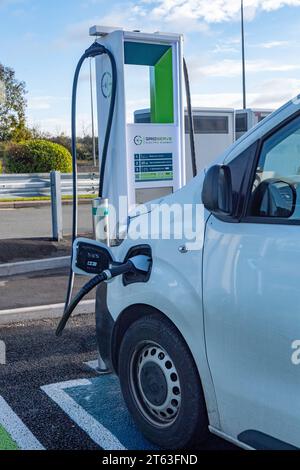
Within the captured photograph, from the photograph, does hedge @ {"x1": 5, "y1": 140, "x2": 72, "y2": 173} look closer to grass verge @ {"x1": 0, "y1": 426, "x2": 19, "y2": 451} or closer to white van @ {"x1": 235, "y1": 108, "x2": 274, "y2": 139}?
white van @ {"x1": 235, "y1": 108, "x2": 274, "y2": 139}

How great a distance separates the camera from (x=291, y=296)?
2.34 m

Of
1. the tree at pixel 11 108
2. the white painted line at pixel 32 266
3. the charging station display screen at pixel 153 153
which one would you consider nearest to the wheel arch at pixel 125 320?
the charging station display screen at pixel 153 153

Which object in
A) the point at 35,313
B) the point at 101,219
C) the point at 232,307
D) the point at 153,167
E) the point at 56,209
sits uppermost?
the point at 153,167

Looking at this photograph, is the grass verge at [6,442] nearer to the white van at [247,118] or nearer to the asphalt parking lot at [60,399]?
the asphalt parking lot at [60,399]

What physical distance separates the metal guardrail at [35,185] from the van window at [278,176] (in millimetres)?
12274

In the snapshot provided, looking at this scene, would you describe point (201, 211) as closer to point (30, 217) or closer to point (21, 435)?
point (21, 435)

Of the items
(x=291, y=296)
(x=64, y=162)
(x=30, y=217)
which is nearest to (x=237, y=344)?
(x=291, y=296)

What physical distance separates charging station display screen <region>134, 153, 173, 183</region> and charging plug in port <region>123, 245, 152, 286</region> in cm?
129

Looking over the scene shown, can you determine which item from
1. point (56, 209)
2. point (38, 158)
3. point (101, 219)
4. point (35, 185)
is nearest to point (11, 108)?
point (38, 158)

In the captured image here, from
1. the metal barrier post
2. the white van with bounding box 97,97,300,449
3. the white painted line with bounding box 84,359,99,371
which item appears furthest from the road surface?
the white van with bounding box 97,97,300,449

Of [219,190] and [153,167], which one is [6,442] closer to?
[219,190]

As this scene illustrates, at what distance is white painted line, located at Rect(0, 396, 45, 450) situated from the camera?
10.9 feet

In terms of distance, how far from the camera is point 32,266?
816cm

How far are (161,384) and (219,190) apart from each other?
115 centimetres
